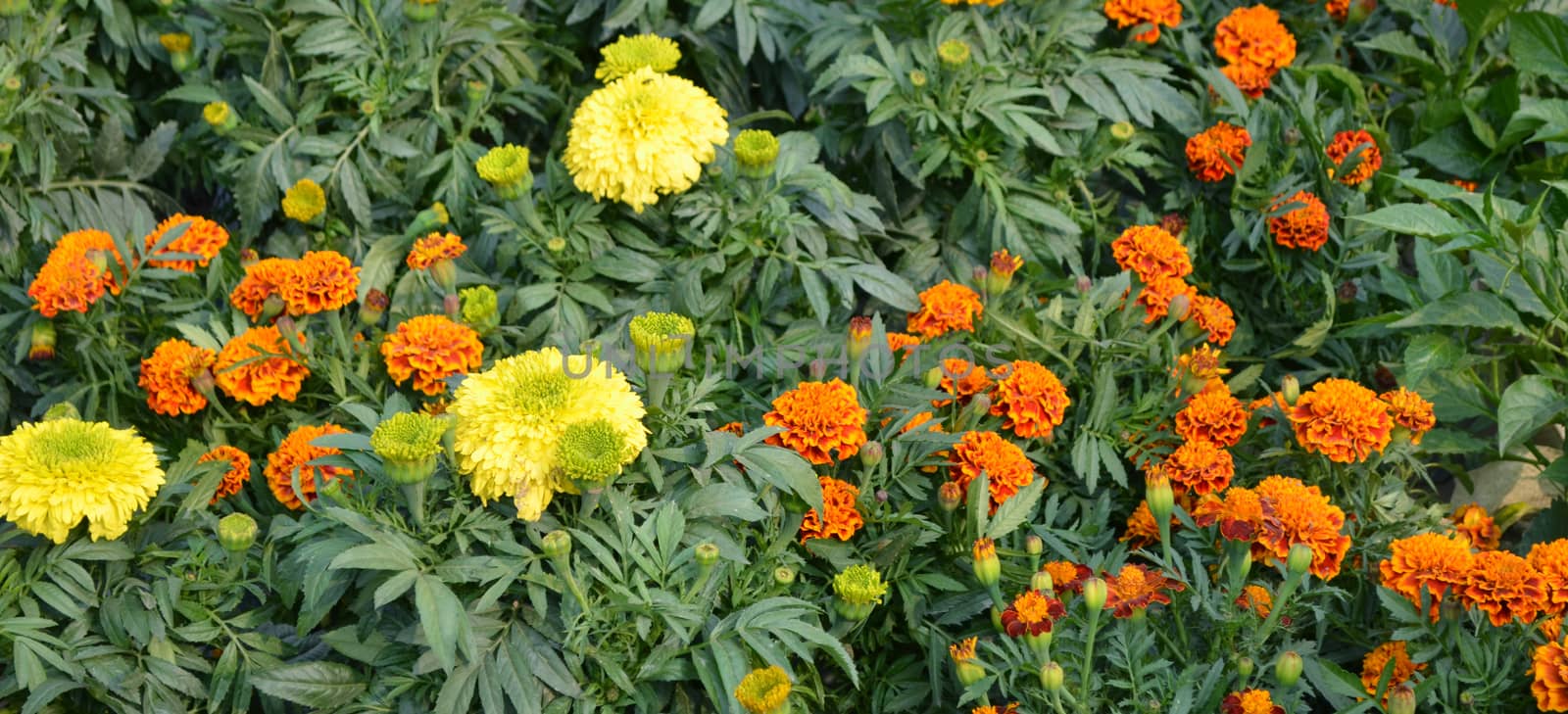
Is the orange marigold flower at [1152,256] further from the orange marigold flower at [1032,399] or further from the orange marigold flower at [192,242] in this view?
the orange marigold flower at [192,242]

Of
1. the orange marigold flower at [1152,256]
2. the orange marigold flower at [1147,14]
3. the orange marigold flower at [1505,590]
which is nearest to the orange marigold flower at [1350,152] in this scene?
the orange marigold flower at [1147,14]

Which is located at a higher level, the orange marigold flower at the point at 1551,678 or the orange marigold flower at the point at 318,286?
the orange marigold flower at the point at 318,286

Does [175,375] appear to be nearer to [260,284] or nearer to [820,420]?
[260,284]

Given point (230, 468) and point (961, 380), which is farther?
point (961, 380)

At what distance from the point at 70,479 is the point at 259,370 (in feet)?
1.70

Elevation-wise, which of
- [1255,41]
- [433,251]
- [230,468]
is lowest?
[230,468]

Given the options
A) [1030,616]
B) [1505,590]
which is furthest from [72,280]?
[1505,590]

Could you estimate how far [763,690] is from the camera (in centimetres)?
191

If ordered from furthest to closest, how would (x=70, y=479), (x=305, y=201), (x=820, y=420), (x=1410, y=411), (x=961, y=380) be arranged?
(x=305, y=201), (x=961, y=380), (x=1410, y=411), (x=820, y=420), (x=70, y=479)

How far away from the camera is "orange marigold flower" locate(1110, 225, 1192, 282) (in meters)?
2.62

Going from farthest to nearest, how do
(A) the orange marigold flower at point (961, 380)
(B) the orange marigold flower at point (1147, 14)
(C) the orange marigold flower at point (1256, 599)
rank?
(B) the orange marigold flower at point (1147, 14)
(A) the orange marigold flower at point (961, 380)
(C) the orange marigold flower at point (1256, 599)

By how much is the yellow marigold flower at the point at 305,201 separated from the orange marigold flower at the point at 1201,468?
1.67 meters

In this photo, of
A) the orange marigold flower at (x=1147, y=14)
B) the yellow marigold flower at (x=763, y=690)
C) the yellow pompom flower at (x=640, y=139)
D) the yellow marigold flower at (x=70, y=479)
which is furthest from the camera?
the orange marigold flower at (x=1147, y=14)

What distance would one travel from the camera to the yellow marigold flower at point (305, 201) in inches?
111
